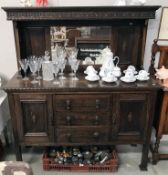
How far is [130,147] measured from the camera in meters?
2.44

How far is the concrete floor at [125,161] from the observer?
2080mm

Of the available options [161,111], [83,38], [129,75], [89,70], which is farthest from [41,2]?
[161,111]

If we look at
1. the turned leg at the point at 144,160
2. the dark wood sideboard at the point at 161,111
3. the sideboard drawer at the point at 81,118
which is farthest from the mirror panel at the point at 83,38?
the turned leg at the point at 144,160

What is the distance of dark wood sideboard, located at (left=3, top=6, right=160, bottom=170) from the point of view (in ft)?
5.90

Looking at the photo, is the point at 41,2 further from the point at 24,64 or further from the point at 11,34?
the point at 24,64

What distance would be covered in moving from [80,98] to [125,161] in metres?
0.91

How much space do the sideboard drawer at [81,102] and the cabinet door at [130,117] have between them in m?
0.12

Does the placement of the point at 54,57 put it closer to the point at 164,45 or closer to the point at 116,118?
the point at 116,118

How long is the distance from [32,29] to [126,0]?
918 mm

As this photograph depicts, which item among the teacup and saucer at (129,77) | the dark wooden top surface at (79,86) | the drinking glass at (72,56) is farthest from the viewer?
the drinking glass at (72,56)

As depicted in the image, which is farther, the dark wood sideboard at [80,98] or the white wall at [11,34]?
the white wall at [11,34]

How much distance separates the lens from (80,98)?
71.6 inches

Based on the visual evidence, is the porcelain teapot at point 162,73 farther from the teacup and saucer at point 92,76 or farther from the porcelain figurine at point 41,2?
the porcelain figurine at point 41,2

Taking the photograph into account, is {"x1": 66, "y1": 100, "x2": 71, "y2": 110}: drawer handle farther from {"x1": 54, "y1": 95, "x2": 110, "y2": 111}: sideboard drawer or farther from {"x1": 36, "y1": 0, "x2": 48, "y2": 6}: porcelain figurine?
{"x1": 36, "y1": 0, "x2": 48, "y2": 6}: porcelain figurine
